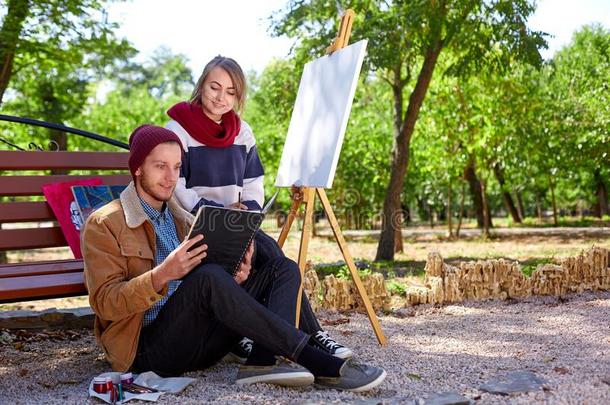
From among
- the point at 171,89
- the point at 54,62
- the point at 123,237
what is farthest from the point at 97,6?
the point at 171,89

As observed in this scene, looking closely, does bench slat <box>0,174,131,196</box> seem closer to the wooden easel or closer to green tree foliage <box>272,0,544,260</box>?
the wooden easel

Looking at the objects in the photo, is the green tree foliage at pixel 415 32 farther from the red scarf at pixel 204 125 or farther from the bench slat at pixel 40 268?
the bench slat at pixel 40 268

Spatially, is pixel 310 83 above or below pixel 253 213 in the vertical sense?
above

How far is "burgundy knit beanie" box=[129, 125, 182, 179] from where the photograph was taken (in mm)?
2852

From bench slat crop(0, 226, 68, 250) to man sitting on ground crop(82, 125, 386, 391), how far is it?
114 cm

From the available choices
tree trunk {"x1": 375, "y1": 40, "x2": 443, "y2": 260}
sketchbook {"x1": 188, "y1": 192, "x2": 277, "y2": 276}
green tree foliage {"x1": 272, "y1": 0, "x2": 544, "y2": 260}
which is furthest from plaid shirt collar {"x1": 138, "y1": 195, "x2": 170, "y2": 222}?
tree trunk {"x1": 375, "y1": 40, "x2": 443, "y2": 260}

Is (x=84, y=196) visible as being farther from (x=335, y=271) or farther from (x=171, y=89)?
(x=171, y=89)

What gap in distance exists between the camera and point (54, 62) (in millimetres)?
9484

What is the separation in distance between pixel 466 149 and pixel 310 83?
9555mm

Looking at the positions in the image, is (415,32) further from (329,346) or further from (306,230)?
(329,346)

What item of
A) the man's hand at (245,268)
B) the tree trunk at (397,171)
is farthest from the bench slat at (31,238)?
the tree trunk at (397,171)

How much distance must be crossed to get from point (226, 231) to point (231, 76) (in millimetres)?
990

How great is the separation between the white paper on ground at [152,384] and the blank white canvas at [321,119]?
3.86 ft

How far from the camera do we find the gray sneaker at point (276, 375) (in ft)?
9.24
